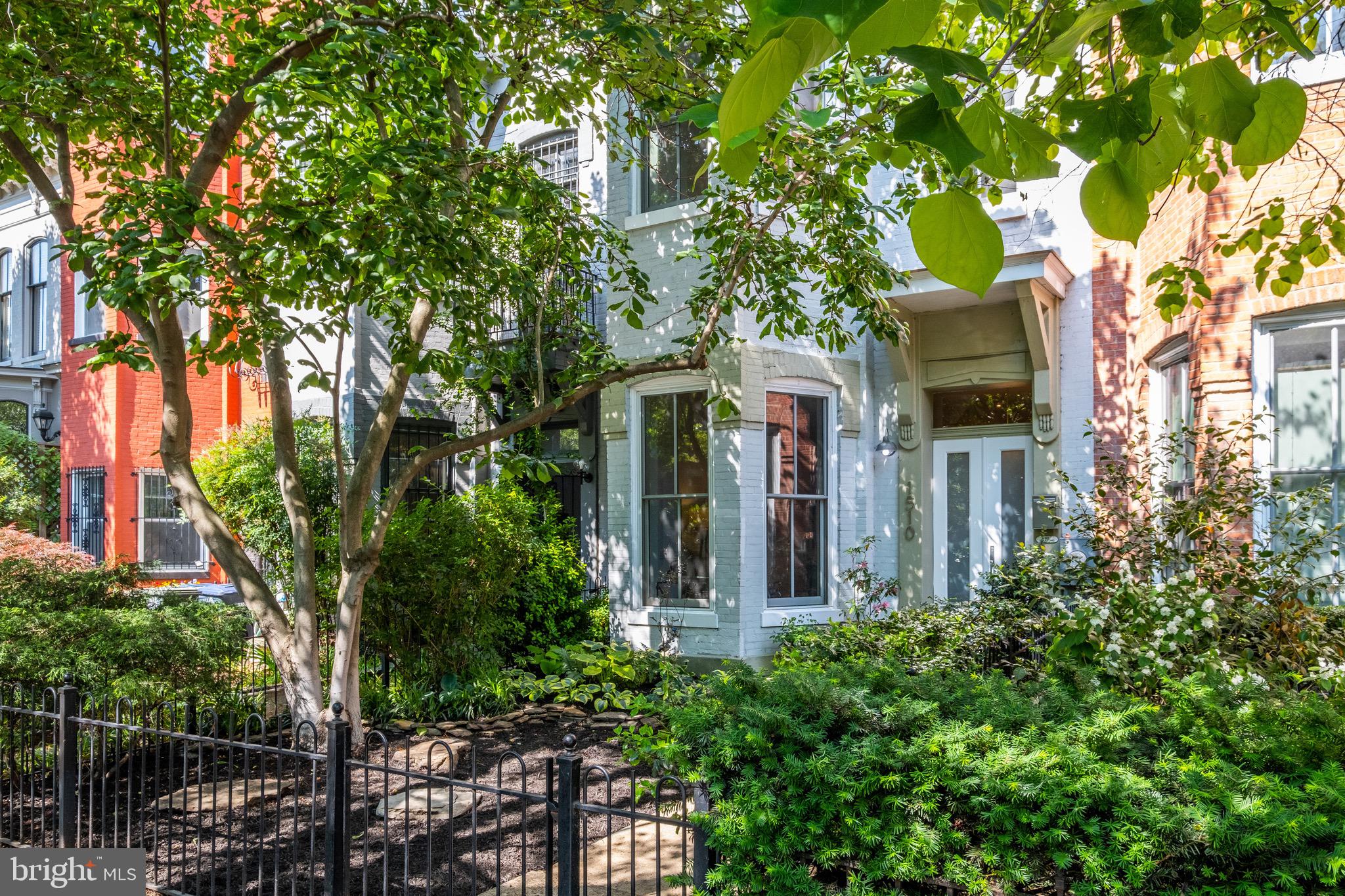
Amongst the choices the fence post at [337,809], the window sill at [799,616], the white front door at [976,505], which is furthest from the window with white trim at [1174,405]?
the fence post at [337,809]

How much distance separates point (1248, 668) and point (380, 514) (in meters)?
5.39

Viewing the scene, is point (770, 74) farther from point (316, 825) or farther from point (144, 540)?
point (144, 540)

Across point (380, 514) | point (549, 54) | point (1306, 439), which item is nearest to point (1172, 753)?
point (1306, 439)

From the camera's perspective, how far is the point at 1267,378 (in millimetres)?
6395

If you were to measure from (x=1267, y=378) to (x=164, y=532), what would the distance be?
1422 cm

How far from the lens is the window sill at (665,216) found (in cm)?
981

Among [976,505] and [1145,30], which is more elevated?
[1145,30]

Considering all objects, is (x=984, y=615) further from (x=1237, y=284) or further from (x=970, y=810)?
(x=970, y=810)

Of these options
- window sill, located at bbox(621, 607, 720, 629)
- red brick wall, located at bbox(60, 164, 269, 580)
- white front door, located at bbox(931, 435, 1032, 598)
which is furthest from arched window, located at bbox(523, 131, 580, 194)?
red brick wall, located at bbox(60, 164, 269, 580)

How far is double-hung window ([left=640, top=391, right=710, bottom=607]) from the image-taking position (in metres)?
9.88

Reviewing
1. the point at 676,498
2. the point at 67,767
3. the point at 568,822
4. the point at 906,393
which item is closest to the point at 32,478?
the point at 676,498

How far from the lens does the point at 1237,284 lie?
6.48m

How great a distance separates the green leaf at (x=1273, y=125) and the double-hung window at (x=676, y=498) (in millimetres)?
8058

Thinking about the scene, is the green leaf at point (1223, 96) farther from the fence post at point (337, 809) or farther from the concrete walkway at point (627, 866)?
the fence post at point (337, 809)
